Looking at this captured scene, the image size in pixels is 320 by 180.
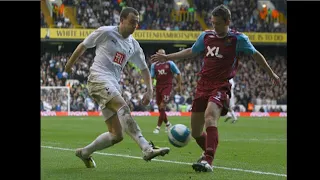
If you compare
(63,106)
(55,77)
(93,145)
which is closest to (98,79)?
(93,145)

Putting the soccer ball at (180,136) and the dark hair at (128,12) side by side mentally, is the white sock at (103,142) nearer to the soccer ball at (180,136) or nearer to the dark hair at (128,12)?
the soccer ball at (180,136)

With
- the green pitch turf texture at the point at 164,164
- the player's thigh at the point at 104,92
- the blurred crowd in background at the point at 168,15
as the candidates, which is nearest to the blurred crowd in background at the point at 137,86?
the blurred crowd in background at the point at 168,15

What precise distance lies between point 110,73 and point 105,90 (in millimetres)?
332

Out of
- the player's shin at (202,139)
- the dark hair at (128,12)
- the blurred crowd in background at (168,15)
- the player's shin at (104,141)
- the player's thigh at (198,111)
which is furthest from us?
the blurred crowd in background at (168,15)

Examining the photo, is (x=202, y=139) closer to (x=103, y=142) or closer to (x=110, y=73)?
(x=103, y=142)

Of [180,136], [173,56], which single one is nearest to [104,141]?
[180,136]

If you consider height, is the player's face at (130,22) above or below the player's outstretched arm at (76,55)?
above

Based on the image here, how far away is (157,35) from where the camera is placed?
4559 centimetres

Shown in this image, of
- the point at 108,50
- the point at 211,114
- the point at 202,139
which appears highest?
the point at 108,50

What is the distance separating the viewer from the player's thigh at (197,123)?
9047 millimetres

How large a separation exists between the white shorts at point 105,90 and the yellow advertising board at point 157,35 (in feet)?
114

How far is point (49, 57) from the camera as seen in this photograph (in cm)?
4497
